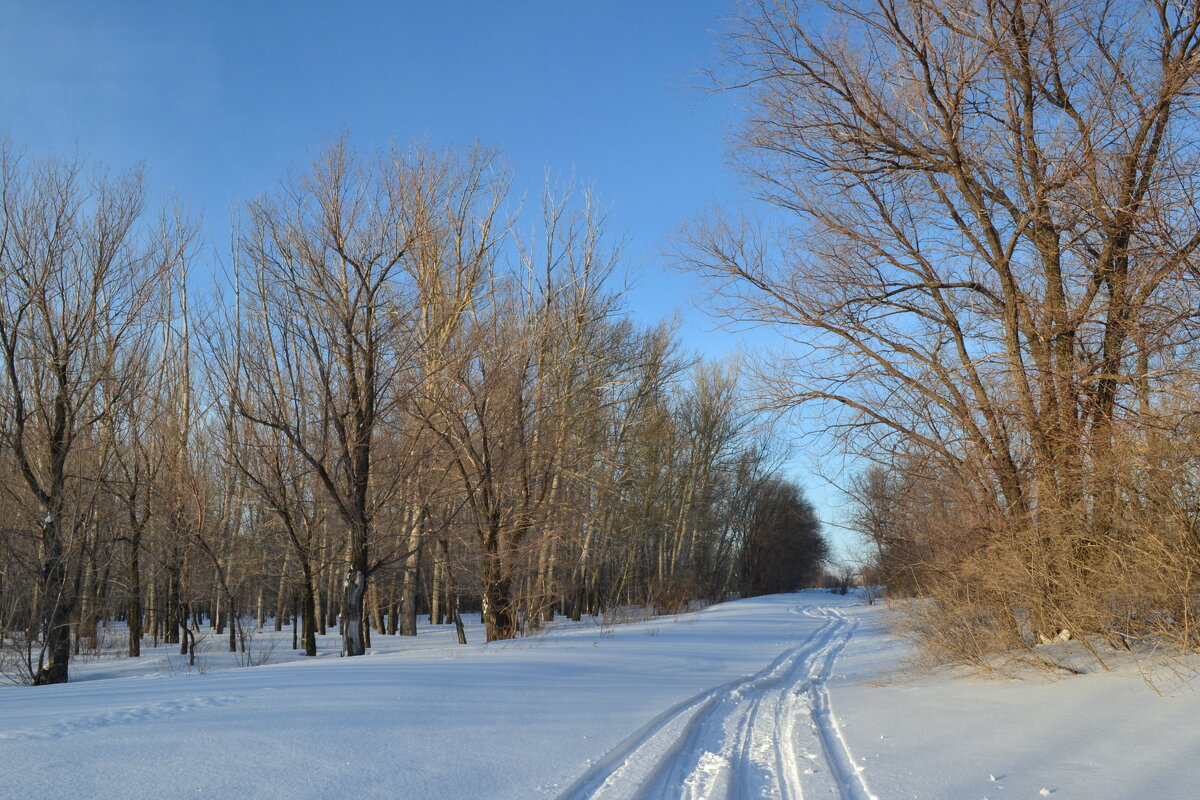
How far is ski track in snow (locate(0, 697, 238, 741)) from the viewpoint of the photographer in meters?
5.13

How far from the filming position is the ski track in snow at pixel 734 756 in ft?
16.8

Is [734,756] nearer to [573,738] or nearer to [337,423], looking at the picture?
[573,738]

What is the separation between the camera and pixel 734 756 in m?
6.18

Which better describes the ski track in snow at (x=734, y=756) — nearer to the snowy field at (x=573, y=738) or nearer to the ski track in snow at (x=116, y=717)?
the snowy field at (x=573, y=738)

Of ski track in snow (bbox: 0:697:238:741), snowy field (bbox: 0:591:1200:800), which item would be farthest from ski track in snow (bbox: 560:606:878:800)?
ski track in snow (bbox: 0:697:238:741)

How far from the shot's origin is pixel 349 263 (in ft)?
50.3

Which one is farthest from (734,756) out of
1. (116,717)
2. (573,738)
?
(116,717)

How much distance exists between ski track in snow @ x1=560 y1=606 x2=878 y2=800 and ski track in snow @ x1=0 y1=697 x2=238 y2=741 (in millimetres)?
3283

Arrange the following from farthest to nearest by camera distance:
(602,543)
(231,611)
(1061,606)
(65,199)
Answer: (602,543) < (231,611) < (65,199) < (1061,606)

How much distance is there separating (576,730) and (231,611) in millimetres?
15067

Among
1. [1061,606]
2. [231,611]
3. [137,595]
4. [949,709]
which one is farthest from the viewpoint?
[137,595]

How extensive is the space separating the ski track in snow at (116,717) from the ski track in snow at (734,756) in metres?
3.28

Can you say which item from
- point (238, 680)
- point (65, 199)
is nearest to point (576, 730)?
point (238, 680)

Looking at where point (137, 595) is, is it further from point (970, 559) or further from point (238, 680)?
point (970, 559)
